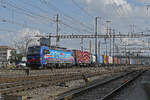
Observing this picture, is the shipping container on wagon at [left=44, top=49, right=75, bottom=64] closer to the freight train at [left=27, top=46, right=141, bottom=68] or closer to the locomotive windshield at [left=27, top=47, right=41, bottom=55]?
the freight train at [left=27, top=46, right=141, bottom=68]

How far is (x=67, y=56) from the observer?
151 feet

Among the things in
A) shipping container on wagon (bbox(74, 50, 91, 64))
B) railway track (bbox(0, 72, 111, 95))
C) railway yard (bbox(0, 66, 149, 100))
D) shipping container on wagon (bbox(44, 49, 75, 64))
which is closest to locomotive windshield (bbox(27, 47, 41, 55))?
shipping container on wagon (bbox(44, 49, 75, 64))

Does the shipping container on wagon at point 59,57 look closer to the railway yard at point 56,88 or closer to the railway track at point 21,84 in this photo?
the railway yard at point 56,88

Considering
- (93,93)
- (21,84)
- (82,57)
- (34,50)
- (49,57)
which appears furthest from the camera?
(82,57)

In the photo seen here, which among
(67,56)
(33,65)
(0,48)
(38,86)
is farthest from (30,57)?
(0,48)

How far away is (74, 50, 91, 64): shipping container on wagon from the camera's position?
172 feet

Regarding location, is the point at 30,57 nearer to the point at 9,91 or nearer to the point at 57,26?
the point at 57,26

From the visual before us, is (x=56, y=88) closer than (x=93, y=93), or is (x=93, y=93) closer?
(x=93, y=93)

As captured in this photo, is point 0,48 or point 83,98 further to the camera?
point 0,48

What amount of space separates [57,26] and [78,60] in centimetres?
957

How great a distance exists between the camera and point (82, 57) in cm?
5516

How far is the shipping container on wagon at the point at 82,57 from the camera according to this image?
52481 millimetres

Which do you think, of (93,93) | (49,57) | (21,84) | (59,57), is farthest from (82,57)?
(93,93)

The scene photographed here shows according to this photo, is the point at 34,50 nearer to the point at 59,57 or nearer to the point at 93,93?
the point at 59,57
